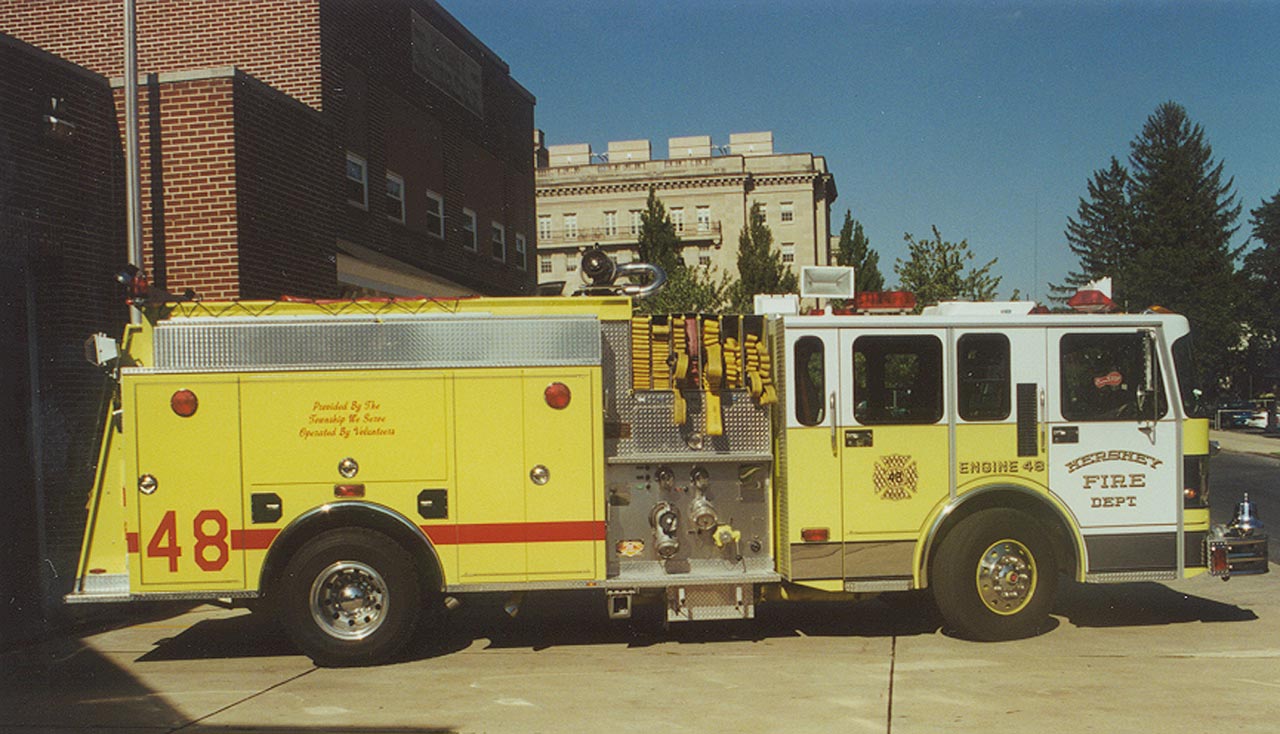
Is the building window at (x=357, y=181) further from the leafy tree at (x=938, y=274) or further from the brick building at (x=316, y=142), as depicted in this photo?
the leafy tree at (x=938, y=274)

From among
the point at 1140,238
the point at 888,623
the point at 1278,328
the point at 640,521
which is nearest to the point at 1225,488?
the point at 888,623

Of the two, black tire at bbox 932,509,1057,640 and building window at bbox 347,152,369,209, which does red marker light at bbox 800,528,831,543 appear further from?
building window at bbox 347,152,369,209

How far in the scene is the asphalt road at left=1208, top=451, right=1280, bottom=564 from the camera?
15.8 metres

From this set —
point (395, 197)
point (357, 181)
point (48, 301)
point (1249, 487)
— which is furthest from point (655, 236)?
point (48, 301)

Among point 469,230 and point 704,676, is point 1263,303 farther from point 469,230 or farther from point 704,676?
point 704,676

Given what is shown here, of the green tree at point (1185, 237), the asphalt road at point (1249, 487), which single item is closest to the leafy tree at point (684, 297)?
the asphalt road at point (1249, 487)

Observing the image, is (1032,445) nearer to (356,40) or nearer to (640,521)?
(640,521)

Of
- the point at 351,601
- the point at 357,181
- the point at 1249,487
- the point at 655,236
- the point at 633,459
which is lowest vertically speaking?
the point at 1249,487

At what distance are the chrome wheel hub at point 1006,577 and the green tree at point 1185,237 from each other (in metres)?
62.5

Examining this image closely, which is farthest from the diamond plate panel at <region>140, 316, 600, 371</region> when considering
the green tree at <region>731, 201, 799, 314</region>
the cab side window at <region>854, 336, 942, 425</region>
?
the green tree at <region>731, 201, 799, 314</region>

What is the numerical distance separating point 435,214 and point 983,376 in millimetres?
16202

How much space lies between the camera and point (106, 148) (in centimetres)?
1234

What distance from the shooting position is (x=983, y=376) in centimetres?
816

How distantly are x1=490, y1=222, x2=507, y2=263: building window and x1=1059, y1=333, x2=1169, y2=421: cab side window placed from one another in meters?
19.2
